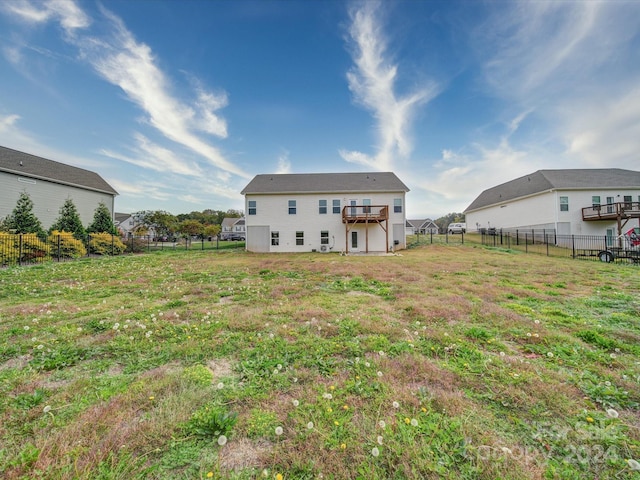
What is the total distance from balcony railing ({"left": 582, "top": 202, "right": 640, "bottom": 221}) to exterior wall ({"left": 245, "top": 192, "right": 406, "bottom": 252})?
1707 centimetres

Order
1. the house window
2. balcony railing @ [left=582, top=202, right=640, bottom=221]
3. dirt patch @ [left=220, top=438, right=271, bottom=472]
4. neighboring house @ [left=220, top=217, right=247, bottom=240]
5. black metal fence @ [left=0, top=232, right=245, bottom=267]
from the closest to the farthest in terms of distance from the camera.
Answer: dirt patch @ [left=220, top=438, right=271, bottom=472] < black metal fence @ [left=0, top=232, right=245, bottom=267] < balcony railing @ [left=582, top=202, right=640, bottom=221] < the house window < neighboring house @ [left=220, top=217, right=247, bottom=240]

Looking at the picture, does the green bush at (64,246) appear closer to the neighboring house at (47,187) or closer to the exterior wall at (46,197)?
the exterior wall at (46,197)

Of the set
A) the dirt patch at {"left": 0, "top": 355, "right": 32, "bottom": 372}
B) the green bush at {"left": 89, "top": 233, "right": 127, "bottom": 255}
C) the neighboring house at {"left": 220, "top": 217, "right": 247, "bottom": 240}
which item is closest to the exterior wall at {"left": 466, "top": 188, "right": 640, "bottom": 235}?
the dirt patch at {"left": 0, "top": 355, "right": 32, "bottom": 372}

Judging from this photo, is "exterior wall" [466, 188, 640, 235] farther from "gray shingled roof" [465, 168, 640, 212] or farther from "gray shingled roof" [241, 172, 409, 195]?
"gray shingled roof" [241, 172, 409, 195]

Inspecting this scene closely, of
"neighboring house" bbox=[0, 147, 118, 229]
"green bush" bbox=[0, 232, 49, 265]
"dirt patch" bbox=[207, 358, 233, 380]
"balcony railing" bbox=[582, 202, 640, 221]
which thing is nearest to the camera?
"dirt patch" bbox=[207, 358, 233, 380]

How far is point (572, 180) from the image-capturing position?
23.1 m

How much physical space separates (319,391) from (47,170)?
1188 inches

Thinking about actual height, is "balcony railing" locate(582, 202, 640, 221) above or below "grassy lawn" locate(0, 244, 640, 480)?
above

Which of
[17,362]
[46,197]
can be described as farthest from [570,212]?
[46,197]

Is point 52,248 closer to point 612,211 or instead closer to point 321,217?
point 321,217

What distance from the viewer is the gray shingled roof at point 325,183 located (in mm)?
20562

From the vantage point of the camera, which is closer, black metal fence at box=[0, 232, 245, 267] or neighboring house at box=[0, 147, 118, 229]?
black metal fence at box=[0, 232, 245, 267]

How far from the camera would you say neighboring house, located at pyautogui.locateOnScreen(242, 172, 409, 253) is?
67.4 ft

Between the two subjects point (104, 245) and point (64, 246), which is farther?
point (104, 245)
